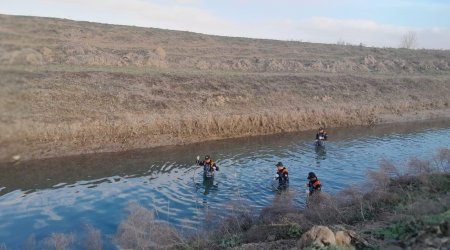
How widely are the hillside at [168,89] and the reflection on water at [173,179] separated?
7.21ft

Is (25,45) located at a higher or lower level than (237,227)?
higher

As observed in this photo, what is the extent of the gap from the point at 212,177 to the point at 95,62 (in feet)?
77.5

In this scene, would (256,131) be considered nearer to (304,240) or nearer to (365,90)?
(365,90)

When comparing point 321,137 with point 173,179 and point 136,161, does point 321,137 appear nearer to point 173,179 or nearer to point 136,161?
point 173,179

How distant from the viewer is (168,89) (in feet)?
119

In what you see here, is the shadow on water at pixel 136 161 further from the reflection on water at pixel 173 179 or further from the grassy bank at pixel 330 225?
the grassy bank at pixel 330 225

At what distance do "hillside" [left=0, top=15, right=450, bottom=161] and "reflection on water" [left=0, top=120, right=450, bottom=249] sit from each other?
220 centimetres

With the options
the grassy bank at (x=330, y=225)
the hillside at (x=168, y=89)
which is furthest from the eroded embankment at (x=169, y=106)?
the grassy bank at (x=330, y=225)

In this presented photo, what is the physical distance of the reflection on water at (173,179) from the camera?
1742 centimetres

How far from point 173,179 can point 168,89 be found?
14.9 meters

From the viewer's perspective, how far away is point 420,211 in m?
12.2

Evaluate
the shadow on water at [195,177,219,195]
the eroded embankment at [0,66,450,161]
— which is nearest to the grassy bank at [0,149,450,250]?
the shadow on water at [195,177,219,195]

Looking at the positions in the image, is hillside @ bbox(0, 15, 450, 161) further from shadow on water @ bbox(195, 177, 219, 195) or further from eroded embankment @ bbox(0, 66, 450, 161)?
shadow on water @ bbox(195, 177, 219, 195)

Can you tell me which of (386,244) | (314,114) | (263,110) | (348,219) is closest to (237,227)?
(348,219)
